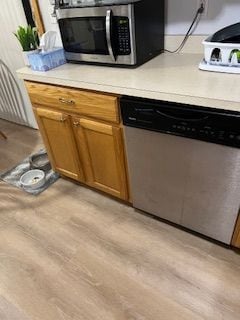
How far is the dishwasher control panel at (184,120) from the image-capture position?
99 cm

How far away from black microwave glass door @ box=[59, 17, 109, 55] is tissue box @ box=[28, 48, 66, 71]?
6 centimetres

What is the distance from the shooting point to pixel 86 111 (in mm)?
1413

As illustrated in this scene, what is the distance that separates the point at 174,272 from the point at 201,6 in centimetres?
147

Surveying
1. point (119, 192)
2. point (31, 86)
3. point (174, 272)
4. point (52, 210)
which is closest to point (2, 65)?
point (31, 86)

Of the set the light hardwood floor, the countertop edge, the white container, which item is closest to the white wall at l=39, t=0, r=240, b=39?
the countertop edge

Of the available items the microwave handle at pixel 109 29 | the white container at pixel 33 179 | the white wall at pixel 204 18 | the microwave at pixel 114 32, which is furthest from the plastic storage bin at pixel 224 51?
the white container at pixel 33 179

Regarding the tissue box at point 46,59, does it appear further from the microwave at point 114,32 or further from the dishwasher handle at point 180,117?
the dishwasher handle at point 180,117

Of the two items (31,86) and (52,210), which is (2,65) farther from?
(52,210)

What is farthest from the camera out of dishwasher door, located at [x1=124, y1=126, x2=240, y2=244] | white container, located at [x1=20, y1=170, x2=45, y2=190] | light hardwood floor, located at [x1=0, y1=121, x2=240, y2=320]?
white container, located at [x1=20, y1=170, x2=45, y2=190]

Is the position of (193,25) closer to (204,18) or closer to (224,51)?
(204,18)

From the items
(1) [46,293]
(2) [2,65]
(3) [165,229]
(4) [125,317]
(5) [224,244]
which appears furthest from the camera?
(2) [2,65]

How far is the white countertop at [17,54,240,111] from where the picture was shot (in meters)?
1.00

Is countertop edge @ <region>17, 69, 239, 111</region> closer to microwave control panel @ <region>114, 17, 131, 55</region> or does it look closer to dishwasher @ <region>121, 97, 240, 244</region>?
dishwasher @ <region>121, 97, 240, 244</region>

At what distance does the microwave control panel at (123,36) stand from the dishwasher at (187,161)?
31cm
